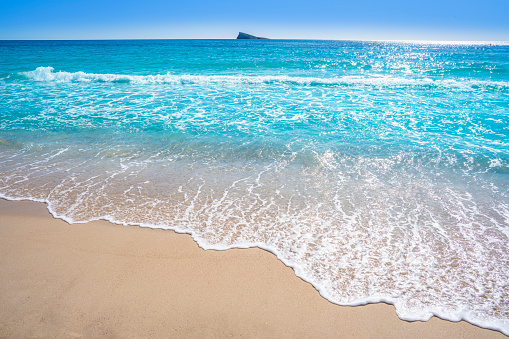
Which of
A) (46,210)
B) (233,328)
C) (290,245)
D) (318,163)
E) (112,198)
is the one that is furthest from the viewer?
(318,163)

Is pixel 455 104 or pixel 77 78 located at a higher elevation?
pixel 77 78

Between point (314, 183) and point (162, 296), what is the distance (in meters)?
3.54

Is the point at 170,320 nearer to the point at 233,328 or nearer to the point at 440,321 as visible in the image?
the point at 233,328

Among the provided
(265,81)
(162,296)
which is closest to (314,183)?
(162,296)

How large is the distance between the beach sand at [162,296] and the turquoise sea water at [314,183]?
20 centimetres

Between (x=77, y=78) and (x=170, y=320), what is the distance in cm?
2349

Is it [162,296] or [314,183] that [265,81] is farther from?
[162,296]

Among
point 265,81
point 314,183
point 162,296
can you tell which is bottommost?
point 162,296

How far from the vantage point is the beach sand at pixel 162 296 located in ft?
8.90

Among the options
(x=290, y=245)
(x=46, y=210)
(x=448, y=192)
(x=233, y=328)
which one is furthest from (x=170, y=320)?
(x=448, y=192)

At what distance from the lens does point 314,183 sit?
549 centimetres

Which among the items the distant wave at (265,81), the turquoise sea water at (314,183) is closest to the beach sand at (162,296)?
the turquoise sea water at (314,183)

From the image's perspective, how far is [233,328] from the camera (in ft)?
9.00

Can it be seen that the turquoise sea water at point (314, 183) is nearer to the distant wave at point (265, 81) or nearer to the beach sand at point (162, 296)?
the beach sand at point (162, 296)
